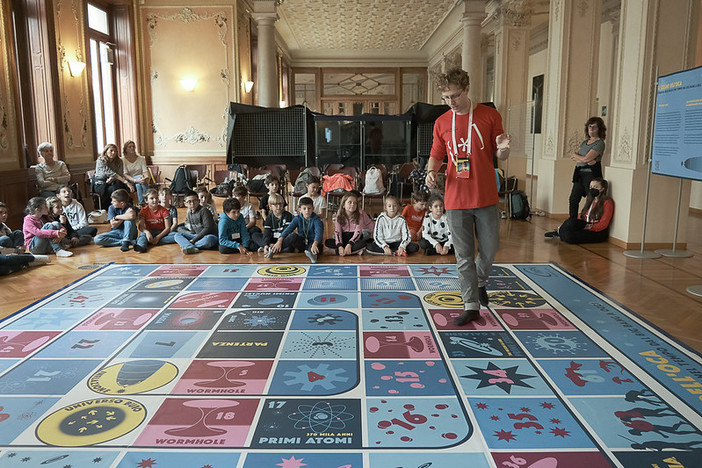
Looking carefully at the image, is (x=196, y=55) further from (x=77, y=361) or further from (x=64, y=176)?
(x=77, y=361)

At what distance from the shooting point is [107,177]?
31.9 feet

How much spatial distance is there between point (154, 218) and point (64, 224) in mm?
1094

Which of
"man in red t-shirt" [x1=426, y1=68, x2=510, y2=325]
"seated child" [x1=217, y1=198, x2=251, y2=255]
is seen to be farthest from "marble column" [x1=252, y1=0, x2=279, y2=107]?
"man in red t-shirt" [x1=426, y1=68, x2=510, y2=325]

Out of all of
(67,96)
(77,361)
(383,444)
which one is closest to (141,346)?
(77,361)

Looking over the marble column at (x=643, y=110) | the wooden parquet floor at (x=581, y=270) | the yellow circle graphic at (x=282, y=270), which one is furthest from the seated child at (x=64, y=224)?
the marble column at (x=643, y=110)

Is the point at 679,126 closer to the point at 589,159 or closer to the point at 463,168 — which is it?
the point at 589,159

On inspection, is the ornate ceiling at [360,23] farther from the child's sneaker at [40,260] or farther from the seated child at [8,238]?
the child's sneaker at [40,260]

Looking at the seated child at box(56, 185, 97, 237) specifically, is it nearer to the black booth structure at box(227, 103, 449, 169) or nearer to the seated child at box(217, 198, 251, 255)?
the seated child at box(217, 198, 251, 255)

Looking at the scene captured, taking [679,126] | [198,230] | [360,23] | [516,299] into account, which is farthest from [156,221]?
[360,23]

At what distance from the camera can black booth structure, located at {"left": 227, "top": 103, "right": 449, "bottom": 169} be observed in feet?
29.5

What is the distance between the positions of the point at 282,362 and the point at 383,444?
3.67ft

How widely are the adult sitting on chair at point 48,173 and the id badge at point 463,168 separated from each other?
6.71 meters

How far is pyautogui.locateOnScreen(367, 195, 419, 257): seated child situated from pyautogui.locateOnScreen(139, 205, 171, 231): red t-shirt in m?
2.82

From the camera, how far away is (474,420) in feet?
9.26
